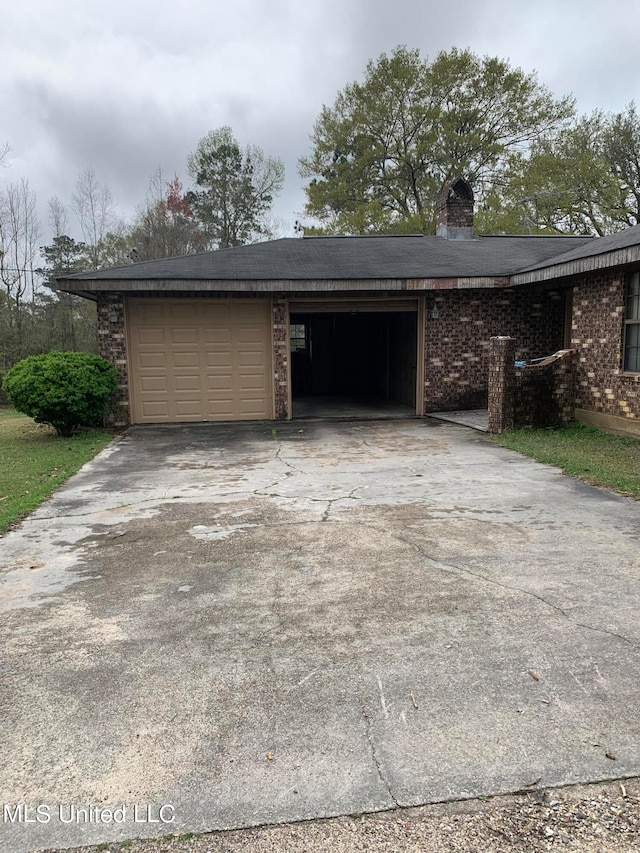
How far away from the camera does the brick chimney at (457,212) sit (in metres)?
15.5

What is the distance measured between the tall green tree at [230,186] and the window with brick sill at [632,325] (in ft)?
78.4

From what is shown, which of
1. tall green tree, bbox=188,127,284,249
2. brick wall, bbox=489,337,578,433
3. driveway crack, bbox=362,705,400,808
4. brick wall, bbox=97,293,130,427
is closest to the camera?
driveway crack, bbox=362,705,400,808

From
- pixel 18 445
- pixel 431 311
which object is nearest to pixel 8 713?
pixel 18 445

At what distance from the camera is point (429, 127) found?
26781 millimetres

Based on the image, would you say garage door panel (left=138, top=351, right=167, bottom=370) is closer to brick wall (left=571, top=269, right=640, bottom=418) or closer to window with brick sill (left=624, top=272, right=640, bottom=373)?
brick wall (left=571, top=269, right=640, bottom=418)

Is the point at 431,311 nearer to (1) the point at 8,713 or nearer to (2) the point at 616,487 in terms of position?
(2) the point at 616,487

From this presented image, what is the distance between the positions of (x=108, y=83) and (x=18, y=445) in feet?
49.5

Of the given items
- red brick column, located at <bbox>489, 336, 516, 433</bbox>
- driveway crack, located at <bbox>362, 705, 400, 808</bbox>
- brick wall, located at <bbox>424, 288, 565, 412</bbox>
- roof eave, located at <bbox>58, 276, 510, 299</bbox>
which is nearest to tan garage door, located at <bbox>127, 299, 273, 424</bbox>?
roof eave, located at <bbox>58, 276, 510, 299</bbox>

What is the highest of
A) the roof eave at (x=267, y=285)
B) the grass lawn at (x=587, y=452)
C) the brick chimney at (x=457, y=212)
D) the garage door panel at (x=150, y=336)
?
the brick chimney at (x=457, y=212)

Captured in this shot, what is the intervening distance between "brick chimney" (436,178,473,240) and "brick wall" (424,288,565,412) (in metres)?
4.09

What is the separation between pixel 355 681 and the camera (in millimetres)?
2588

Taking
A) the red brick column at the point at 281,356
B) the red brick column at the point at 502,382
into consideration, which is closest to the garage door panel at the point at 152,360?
the red brick column at the point at 281,356

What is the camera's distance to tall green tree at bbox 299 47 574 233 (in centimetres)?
2666

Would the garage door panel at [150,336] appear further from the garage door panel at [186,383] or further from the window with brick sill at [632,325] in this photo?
the window with brick sill at [632,325]
